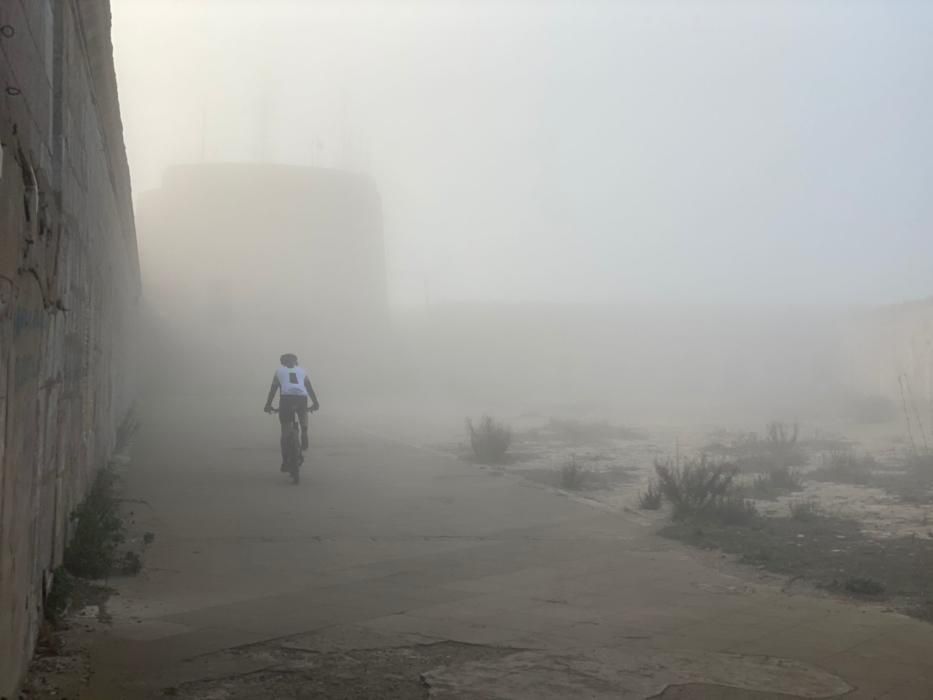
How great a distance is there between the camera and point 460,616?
6.59m

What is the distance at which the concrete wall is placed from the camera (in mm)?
3986

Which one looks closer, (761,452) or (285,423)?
(285,423)

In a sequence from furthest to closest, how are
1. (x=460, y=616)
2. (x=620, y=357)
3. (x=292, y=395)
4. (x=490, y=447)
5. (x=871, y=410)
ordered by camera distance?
1. (x=620, y=357)
2. (x=871, y=410)
3. (x=490, y=447)
4. (x=292, y=395)
5. (x=460, y=616)

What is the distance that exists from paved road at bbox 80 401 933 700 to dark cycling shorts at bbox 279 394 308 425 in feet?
7.05

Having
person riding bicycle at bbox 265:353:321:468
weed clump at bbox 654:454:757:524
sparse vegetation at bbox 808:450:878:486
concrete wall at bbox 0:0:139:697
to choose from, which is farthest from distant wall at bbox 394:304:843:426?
concrete wall at bbox 0:0:139:697

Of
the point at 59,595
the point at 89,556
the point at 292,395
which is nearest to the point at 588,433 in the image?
the point at 292,395

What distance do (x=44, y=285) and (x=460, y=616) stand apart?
3.42 m

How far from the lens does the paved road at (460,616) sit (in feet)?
16.9

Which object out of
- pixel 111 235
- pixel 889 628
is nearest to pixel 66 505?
pixel 889 628

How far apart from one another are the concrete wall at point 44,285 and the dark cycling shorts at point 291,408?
3902 millimetres

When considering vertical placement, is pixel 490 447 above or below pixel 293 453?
below

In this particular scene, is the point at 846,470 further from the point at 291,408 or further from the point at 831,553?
the point at 291,408

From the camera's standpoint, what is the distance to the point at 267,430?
76.1ft

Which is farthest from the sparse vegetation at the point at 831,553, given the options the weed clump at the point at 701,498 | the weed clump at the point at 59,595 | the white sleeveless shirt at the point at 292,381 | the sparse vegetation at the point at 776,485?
the white sleeveless shirt at the point at 292,381
